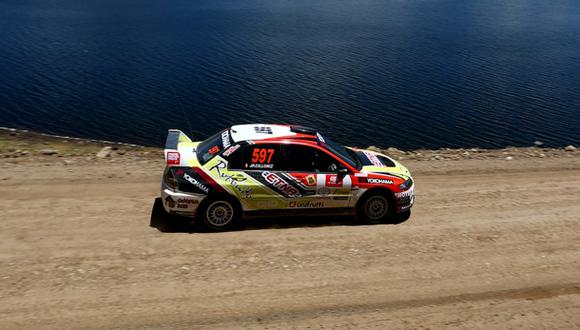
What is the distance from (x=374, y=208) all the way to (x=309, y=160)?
169 cm

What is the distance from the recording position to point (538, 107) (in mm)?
34531

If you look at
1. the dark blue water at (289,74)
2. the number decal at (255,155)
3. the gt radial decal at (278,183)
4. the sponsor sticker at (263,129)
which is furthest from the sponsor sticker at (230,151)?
the dark blue water at (289,74)

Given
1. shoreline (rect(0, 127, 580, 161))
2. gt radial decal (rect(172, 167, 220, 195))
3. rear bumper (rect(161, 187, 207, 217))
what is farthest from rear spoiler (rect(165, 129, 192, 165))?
shoreline (rect(0, 127, 580, 161))

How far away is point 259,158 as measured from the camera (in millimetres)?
10406

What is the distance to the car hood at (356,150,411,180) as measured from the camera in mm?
11203

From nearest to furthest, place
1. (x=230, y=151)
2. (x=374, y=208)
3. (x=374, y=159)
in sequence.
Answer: (x=230, y=151)
(x=374, y=208)
(x=374, y=159)

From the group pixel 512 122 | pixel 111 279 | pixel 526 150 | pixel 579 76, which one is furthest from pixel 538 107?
pixel 111 279

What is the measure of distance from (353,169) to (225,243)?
2.87 m

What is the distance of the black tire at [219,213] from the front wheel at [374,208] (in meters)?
2.43

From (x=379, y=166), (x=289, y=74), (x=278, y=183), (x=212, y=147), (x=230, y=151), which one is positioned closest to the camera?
(x=230, y=151)

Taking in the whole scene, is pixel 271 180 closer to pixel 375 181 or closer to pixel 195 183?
pixel 195 183

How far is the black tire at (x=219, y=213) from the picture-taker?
1020cm

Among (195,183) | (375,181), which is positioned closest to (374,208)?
(375,181)

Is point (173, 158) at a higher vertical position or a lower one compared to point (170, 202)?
higher
